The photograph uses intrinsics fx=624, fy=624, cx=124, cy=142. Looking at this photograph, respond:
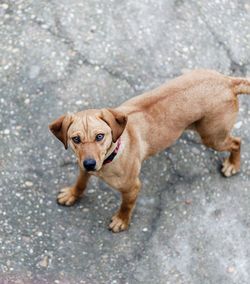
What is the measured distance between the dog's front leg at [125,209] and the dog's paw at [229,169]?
1099 mm

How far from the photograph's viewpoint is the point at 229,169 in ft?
20.6

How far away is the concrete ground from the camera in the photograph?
574cm

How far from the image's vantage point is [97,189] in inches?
240

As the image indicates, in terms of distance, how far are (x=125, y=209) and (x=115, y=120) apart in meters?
1.16

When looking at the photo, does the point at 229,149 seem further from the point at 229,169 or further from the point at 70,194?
the point at 70,194

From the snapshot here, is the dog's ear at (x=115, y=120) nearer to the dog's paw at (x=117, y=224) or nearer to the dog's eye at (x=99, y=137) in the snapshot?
the dog's eye at (x=99, y=137)

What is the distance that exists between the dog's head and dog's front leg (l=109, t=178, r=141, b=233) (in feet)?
2.27

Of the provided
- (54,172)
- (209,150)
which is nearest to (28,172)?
(54,172)

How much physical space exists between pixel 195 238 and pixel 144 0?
287cm

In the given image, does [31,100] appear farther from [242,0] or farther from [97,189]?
[242,0]

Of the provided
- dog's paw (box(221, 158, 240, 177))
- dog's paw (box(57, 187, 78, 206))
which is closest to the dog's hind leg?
dog's paw (box(221, 158, 240, 177))

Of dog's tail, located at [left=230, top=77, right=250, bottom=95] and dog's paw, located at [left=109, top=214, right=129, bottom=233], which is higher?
dog's tail, located at [left=230, top=77, right=250, bottom=95]

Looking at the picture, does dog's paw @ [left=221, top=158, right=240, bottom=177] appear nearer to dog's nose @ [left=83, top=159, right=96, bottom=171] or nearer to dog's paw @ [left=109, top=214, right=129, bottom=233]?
dog's paw @ [left=109, top=214, right=129, bottom=233]

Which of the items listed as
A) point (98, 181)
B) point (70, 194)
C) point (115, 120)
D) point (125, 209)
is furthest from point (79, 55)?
point (115, 120)
